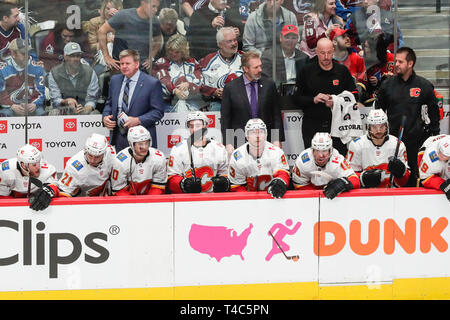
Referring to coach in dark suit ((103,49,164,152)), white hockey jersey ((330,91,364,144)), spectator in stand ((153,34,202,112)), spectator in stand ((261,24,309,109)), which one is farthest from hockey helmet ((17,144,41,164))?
white hockey jersey ((330,91,364,144))

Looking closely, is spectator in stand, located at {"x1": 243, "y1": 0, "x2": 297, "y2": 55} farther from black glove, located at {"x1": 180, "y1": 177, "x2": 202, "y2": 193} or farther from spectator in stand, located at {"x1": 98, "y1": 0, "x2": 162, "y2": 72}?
black glove, located at {"x1": 180, "y1": 177, "x2": 202, "y2": 193}

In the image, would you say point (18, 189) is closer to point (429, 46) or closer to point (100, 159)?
point (100, 159)

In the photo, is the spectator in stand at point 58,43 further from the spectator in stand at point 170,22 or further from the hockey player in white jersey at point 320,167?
the hockey player in white jersey at point 320,167

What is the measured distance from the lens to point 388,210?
24.5 ft

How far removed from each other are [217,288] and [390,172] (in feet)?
7.40

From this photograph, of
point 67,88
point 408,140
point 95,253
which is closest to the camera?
point 95,253

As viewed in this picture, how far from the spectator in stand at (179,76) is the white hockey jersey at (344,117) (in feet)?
5.50

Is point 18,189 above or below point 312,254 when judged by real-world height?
above

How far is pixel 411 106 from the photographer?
9.59m

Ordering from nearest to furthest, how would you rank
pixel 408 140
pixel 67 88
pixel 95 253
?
pixel 95 253 → pixel 408 140 → pixel 67 88

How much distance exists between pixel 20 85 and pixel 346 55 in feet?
12.6

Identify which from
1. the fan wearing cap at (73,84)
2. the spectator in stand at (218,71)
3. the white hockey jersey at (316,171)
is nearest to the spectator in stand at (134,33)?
the fan wearing cap at (73,84)

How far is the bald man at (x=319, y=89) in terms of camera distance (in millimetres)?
9648

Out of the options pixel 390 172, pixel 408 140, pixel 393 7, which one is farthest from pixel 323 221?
pixel 393 7
